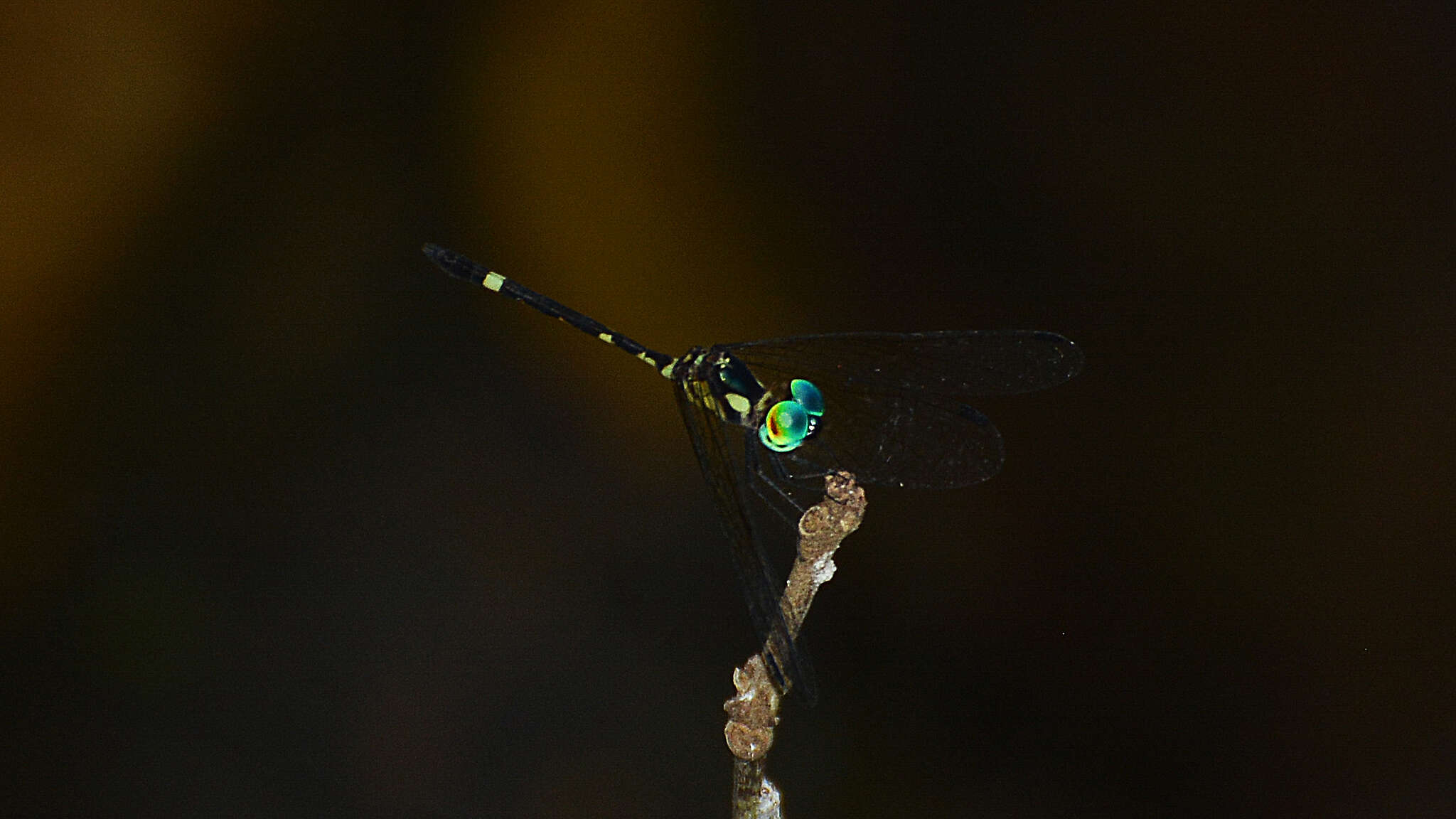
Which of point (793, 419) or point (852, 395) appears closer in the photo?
point (793, 419)

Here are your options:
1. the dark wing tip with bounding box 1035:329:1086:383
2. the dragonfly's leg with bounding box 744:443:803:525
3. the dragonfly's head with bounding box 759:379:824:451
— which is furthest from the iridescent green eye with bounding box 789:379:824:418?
the dark wing tip with bounding box 1035:329:1086:383

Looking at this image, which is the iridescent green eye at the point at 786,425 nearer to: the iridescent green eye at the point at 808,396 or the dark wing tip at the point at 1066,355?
the iridescent green eye at the point at 808,396

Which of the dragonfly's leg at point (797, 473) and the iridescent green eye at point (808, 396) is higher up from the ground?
the iridescent green eye at point (808, 396)

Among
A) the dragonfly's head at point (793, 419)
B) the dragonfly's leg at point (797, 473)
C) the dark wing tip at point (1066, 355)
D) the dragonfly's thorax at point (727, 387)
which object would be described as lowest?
the dark wing tip at point (1066, 355)

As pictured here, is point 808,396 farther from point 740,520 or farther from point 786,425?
point 740,520

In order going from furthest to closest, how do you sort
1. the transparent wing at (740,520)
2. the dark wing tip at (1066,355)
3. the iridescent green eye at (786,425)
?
1. the dark wing tip at (1066,355)
2. the iridescent green eye at (786,425)
3. the transparent wing at (740,520)

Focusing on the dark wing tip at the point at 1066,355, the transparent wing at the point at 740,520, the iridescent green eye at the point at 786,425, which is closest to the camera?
the transparent wing at the point at 740,520

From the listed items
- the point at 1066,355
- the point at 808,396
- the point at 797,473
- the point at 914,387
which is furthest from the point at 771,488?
the point at 1066,355

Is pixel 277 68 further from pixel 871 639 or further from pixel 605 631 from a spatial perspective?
pixel 871 639

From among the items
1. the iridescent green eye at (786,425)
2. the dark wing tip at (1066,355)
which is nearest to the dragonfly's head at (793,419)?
the iridescent green eye at (786,425)
